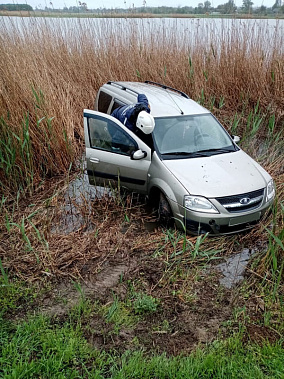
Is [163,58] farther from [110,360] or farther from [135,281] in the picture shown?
[110,360]

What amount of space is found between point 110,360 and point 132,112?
2876 millimetres

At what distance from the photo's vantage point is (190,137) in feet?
15.4

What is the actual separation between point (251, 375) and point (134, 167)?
271 cm

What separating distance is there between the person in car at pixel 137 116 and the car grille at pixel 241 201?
1220 mm

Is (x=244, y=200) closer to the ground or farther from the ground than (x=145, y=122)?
closer to the ground

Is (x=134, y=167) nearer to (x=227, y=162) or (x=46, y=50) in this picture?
(x=227, y=162)

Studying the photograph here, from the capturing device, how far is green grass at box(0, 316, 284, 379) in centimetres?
256

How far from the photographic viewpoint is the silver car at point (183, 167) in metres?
3.99

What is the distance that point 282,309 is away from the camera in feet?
10.4

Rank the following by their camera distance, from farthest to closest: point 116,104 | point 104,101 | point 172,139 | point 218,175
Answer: point 104,101 → point 116,104 → point 172,139 → point 218,175

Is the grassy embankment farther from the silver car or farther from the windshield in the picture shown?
the windshield

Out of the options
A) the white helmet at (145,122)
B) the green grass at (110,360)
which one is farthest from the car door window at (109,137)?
the green grass at (110,360)

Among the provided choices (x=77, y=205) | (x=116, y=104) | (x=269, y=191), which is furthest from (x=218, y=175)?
(x=116, y=104)

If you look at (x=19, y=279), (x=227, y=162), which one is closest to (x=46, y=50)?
(x=227, y=162)
